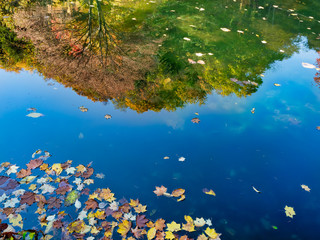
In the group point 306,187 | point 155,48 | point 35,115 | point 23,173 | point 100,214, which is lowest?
point 306,187

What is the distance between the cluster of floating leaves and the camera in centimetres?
265

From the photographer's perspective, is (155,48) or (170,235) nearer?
(170,235)

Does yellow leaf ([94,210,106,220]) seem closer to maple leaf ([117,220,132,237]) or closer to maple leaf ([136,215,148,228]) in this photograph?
maple leaf ([117,220,132,237])

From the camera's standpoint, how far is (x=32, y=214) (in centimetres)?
279

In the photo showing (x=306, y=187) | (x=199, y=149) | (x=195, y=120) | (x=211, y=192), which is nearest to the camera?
(x=211, y=192)

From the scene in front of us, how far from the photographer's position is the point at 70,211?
2855mm

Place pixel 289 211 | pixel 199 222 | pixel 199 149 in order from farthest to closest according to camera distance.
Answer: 1. pixel 199 149
2. pixel 289 211
3. pixel 199 222

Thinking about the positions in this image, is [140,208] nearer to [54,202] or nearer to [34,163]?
[54,202]

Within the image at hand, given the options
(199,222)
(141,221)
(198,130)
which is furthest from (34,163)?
(198,130)

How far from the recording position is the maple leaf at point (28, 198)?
9.53 ft

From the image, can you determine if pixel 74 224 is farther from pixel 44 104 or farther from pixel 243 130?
pixel 243 130

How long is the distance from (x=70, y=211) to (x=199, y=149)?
7.34 ft

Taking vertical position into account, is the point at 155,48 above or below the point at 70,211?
above

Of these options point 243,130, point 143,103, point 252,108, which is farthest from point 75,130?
point 252,108
